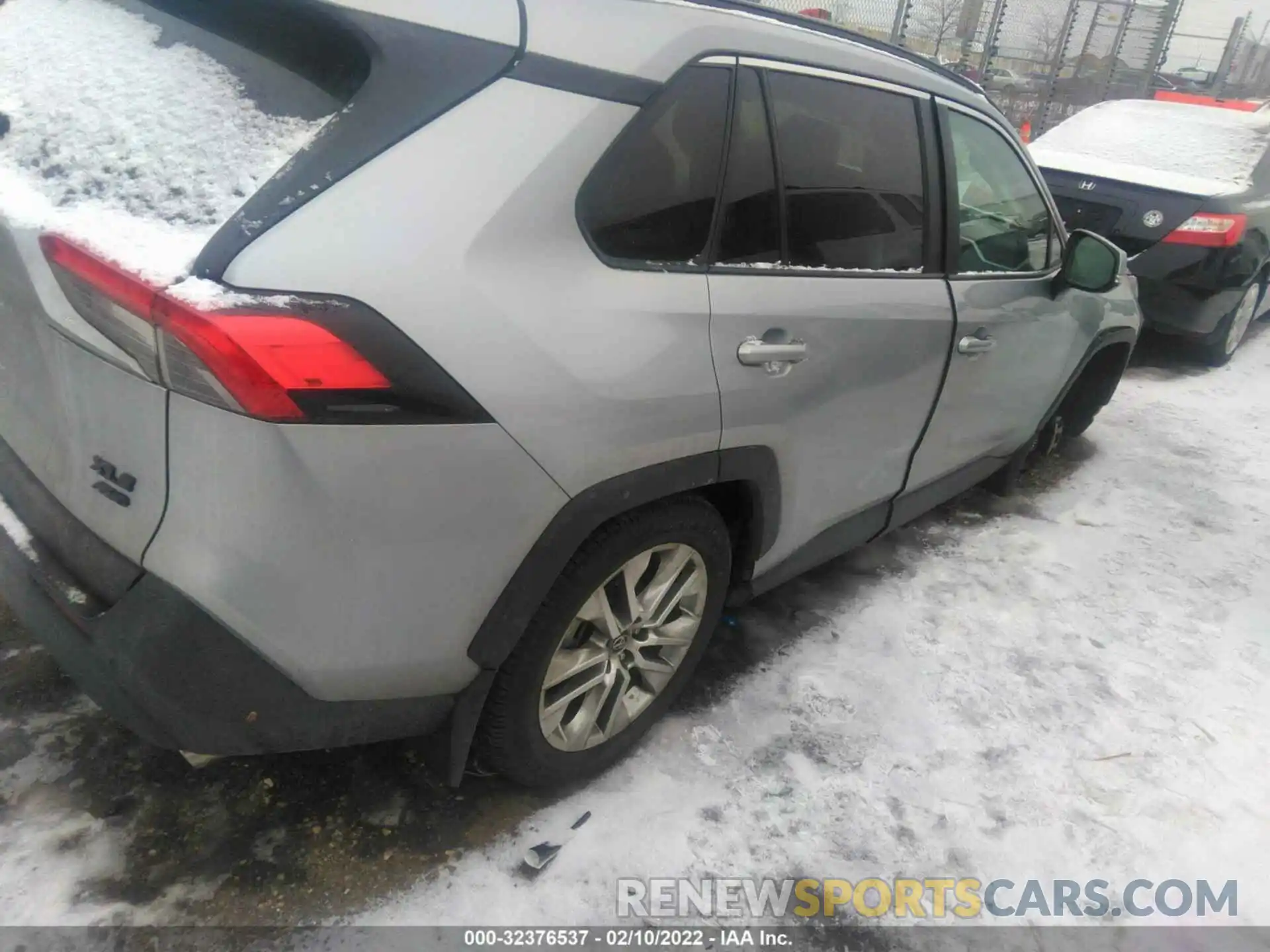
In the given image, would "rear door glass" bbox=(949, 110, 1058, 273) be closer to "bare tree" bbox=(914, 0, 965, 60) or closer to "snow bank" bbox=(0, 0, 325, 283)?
"snow bank" bbox=(0, 0, 325, 283)

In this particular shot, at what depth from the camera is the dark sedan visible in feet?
17.7

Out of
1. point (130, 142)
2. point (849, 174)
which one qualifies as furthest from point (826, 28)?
point (130, 142)

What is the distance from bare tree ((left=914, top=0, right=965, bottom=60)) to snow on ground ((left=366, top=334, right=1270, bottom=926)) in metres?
10.5

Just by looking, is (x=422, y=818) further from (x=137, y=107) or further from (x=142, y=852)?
(x=137, y=107)

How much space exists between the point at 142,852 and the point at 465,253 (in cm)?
149

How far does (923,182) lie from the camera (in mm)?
2488

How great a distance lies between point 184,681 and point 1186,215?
6.15 metres

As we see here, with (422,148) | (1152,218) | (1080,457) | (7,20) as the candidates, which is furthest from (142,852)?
(1152,218)

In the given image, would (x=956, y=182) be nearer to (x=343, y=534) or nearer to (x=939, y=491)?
(x=939, y=491)

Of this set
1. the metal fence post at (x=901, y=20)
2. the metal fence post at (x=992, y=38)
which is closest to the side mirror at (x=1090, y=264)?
the metal fence post at (x=901, y=20)

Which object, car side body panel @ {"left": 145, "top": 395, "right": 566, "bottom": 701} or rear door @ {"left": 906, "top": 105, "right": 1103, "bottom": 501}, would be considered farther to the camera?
rear door @ {"left": 906, "top": 105, "right": 1103, "bottom": 501}

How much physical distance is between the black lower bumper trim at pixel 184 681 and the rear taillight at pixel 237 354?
0.38 meters

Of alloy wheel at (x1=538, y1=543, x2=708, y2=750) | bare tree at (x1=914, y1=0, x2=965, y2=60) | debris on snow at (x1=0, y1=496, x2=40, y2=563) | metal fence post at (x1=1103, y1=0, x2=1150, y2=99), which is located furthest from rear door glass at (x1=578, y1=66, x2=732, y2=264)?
metal fence post at (x1=1103, y1=0, x2=1150, y2=99)

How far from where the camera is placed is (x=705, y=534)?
2064mm
